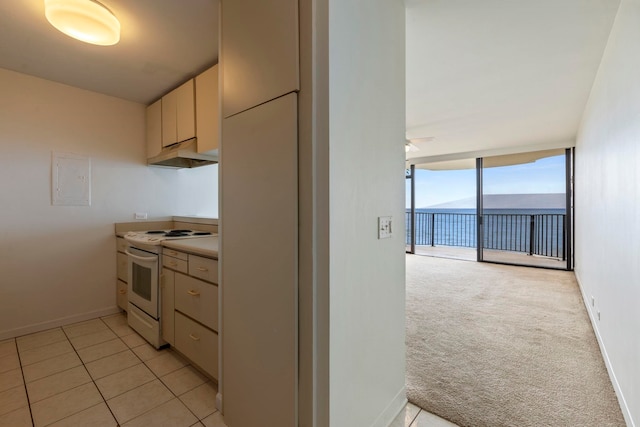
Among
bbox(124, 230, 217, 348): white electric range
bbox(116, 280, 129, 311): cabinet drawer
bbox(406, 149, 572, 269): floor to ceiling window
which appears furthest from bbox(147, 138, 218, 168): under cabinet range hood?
bbox(406, 149, 572, 269): floor to ceiling window

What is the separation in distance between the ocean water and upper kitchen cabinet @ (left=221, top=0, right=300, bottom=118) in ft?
20.2

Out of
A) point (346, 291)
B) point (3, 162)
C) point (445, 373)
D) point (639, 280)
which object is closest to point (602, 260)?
point (639, 280)

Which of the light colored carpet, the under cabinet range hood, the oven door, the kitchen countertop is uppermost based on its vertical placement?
the under cabinet range hood

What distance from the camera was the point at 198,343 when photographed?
1.91m

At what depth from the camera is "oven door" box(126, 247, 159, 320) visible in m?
2.31

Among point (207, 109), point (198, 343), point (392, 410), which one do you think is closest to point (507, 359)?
point (392, 410)

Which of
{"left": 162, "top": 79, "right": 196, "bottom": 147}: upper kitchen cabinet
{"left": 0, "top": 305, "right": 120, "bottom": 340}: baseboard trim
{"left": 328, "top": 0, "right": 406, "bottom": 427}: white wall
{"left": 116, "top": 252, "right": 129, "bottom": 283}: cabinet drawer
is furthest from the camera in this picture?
{"left": 116, "top": 252, "right": 129, "bottom": 283}: cabinet drawer

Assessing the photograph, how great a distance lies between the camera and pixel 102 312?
310cm

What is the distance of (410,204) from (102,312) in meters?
6.21

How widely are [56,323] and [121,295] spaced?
1.92ft

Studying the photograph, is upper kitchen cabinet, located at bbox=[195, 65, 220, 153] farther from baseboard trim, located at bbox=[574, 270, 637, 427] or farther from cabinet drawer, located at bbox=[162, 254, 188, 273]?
baseboard trim, located at bbox=[574, 270, 637, 427]

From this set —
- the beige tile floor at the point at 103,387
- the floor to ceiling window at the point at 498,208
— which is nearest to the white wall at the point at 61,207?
the beige tile floor at the point at 103,387

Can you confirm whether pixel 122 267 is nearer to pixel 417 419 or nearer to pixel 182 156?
pixel 182 156

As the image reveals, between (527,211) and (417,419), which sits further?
(527,211)
